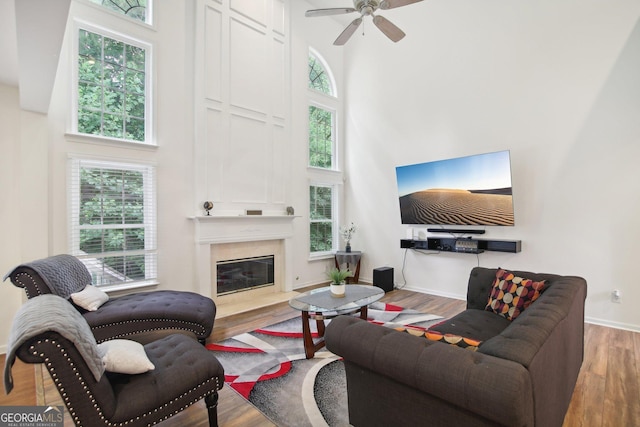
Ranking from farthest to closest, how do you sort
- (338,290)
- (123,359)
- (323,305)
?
(338,290) < (323,305) < (123,359)

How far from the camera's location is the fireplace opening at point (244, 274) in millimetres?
4820

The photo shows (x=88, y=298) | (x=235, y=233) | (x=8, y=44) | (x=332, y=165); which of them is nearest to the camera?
(x=8, y=44)

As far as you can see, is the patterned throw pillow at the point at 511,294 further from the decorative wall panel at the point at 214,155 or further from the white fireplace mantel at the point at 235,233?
the decorative wall panel at the point at 214,155

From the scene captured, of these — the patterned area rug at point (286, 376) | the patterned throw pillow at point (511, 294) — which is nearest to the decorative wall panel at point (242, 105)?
the patterned area rug at point (286, 376)

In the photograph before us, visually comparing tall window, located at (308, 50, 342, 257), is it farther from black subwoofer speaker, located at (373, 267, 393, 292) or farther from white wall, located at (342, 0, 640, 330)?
black subwoofer speaker, located at (373, 267, 393, 292)

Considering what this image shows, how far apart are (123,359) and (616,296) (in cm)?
503

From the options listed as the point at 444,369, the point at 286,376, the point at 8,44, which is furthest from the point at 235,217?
the point at 444,369

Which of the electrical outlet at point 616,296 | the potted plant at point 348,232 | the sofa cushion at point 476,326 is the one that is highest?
the potted plant at point 348,232

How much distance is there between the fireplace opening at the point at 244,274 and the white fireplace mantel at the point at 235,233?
23 cm

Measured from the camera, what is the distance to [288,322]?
157 inches

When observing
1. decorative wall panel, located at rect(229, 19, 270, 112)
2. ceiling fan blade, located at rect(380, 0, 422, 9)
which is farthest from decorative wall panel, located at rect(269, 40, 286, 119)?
ceiling fan blade, located at rect(380, 0, 422, 9)

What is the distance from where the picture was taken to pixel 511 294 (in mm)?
2672

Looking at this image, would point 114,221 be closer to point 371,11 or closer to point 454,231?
point 371,11

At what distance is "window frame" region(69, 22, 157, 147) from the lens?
359cm
